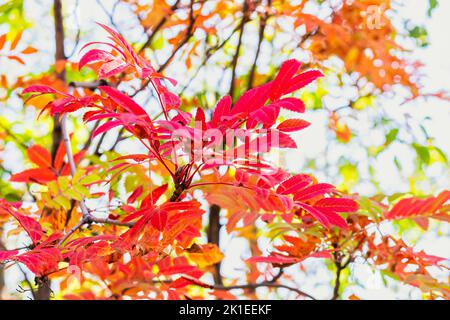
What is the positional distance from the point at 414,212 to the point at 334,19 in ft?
2.54

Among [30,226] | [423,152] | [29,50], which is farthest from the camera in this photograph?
[423,152]

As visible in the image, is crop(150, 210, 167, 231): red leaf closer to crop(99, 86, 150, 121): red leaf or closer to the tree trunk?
crop(99, 86, 150, 121): red leaf

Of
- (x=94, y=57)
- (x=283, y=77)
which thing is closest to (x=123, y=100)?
(x=94, y=57)

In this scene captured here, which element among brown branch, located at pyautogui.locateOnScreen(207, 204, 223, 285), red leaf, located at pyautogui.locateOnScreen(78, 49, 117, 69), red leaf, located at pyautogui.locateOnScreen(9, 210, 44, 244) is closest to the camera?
red leaf, located at pyautogui.locateOnScreen(78, 49, 117, 69)

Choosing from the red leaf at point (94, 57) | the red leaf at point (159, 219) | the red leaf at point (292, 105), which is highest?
the red leaf at point (94, 57)

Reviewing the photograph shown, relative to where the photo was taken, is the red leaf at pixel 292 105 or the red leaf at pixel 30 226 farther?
the red leaf at pixel 30 226

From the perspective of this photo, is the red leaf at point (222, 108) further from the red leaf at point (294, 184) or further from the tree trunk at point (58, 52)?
the tree trunk at point (58, 52)

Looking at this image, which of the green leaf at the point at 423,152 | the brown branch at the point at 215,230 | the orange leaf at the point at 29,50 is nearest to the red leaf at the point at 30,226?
the orange leaf at the point at 29,50

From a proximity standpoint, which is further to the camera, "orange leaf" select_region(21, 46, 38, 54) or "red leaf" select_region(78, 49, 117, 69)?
"orange leaf" select_region(21, 46, 38, 54)

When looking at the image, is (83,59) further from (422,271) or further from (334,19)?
(334,19)

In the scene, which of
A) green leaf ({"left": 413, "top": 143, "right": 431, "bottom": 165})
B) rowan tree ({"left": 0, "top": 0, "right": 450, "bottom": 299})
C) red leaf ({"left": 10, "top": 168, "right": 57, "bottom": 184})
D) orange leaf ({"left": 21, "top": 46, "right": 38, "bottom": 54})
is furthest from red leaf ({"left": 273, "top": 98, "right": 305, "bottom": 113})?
green leaf ({"left": 413, "top": 143, "right": 431, "bottom": 165})

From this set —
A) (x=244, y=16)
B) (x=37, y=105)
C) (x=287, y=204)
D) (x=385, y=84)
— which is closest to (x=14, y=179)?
(x=37, y=105)

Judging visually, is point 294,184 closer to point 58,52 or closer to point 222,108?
point 222,108

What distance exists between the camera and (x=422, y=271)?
3.15ft
